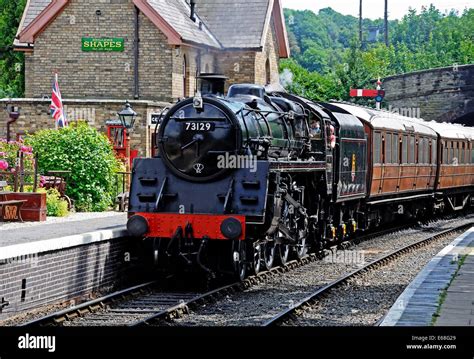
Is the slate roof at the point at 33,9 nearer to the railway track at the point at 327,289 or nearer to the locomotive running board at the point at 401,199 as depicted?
the locomotive running board at the point at 401,199

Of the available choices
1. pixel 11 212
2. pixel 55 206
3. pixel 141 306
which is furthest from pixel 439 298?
pixel 55 206

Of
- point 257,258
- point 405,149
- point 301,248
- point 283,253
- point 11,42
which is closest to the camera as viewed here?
point 257,258

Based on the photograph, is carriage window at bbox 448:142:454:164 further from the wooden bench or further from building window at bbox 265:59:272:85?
the wooden bench

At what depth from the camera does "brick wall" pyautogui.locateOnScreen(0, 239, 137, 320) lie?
38.6 ft

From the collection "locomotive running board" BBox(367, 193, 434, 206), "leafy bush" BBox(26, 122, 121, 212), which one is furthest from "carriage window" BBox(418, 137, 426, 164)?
"leafy bush" BBox(26, 122, 121, 212)

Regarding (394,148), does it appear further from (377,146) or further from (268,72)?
(268,72)

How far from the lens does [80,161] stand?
2328cm

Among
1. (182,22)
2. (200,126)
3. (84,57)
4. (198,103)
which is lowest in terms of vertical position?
(200,126)

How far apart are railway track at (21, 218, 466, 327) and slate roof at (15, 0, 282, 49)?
725 inches

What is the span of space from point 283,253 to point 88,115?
547 inches

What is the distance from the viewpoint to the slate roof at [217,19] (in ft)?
108

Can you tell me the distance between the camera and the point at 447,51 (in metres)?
72.4
